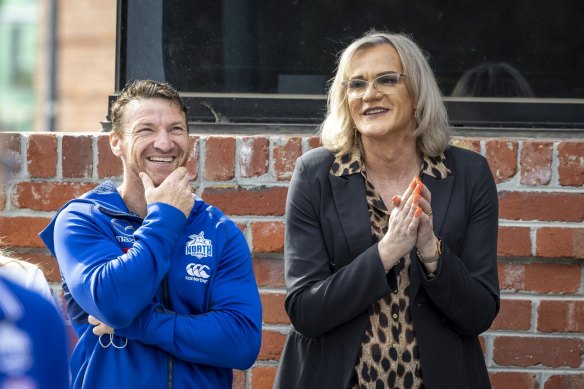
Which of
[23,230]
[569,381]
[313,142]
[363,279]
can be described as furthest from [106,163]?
[569,381]

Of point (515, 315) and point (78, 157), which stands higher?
point (78, 157)

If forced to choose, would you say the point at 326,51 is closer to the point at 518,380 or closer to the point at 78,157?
the point at 78,157

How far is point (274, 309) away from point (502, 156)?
3.19 ft

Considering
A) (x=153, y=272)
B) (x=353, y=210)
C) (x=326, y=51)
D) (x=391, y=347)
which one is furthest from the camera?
(x=326, y=51)

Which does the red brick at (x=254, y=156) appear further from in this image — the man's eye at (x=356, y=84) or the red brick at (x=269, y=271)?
the man's eye at (x=356, y=84)

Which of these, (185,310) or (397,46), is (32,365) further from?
(397,46)

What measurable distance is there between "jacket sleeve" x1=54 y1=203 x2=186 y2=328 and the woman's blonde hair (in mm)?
682

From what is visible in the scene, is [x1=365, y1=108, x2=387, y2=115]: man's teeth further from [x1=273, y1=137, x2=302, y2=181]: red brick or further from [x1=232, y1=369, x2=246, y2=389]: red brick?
[x1=232, y1=369, x2=246, y2=389]: red brick

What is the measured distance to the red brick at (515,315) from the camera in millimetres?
3711

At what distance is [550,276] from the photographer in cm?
371

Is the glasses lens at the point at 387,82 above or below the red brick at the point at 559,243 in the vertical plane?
above

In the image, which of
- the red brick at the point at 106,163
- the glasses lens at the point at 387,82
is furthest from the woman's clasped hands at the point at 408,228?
the red brick at the point at 106,163

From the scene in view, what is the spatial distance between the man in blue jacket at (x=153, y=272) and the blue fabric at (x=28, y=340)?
3.87 ft

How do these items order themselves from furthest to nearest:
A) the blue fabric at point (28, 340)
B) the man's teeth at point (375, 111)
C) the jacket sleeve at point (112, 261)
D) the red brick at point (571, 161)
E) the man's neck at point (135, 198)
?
the red brick at point (571, 161) < the man's teeth at point (375, 111) < the man's neck at point (135, 198) < the jacket sleeve at point (112, 261) < the blue fabric at point (28, 340)
